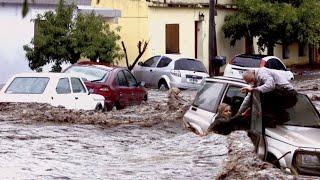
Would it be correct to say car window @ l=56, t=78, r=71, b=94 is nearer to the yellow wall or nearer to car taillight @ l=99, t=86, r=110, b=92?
car taillight @ l=99, t=86, r=110, b=92

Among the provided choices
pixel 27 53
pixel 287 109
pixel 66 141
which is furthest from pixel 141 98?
pixel 287 109

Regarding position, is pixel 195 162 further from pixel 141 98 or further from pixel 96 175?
pixel 141 98

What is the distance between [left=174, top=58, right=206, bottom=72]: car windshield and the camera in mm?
30102

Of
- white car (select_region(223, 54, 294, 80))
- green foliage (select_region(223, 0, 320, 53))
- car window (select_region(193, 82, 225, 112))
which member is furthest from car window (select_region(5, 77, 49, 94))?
green foliage (select_region(223, 0, 320, 53))

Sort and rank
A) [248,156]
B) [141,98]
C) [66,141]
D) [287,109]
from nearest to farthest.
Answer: [248,156]
[287,109]
[66,141]
[141,98]

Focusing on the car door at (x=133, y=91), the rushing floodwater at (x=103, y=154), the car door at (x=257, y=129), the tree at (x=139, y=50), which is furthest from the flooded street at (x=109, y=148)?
the tree at (x=139, y=50)

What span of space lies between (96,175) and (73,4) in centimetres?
1887

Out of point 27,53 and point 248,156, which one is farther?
point 27,53

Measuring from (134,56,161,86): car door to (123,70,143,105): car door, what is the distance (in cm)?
720

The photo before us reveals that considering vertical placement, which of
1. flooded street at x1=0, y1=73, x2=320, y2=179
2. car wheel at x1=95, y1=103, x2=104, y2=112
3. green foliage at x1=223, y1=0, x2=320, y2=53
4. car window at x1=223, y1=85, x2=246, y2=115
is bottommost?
car wheel at x1=95, y1=103, x2=104, y2=112

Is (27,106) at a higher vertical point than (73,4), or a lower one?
lower

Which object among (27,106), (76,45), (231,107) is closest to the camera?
(231,107)

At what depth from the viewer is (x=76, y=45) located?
86.5 feet

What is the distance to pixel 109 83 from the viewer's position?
2125 centimetres
